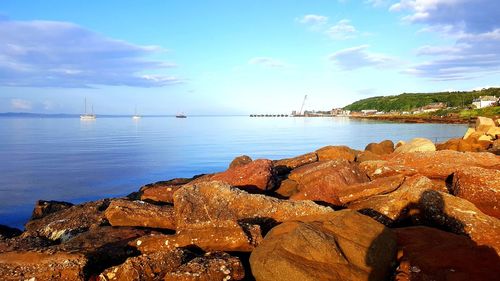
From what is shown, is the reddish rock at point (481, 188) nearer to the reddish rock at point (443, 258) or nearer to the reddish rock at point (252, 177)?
the reddish rock at point (443, 258)

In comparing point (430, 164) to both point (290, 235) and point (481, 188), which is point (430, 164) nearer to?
point (481, 188)

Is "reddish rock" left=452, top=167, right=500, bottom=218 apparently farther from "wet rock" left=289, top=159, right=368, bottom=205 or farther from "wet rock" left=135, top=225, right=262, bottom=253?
"wet rock" left=135, top=225, right=262, bottom=253

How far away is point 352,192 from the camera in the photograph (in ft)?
32.0

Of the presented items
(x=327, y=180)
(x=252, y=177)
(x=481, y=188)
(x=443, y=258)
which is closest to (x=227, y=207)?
(x=252, y=177)

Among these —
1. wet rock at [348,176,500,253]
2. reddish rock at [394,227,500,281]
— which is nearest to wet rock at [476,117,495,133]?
wet rock at [348,176,500,253]

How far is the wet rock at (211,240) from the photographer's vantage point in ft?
21.7

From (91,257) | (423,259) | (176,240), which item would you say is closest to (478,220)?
(423,259)

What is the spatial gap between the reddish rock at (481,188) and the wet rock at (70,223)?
8.52 m

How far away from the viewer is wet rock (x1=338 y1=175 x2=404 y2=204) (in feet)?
31.5

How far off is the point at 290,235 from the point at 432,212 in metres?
3.53

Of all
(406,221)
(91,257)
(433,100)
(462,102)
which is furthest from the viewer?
(433,100)

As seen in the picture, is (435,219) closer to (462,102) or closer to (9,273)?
(9,273)

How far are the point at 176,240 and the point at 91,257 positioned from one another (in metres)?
1.39

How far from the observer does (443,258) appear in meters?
5.70
